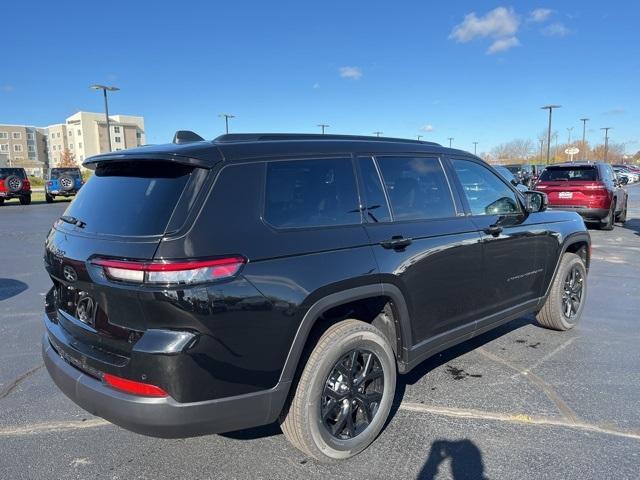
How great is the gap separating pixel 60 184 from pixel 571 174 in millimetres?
23266

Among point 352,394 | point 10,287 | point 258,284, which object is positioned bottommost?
point 10,287

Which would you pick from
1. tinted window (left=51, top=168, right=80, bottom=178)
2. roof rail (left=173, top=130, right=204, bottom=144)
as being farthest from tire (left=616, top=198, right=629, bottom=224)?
tinted window (left=51, top=168, right=80, bottom=178)

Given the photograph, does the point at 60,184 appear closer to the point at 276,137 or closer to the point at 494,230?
the point at 276,137

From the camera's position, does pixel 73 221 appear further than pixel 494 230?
No

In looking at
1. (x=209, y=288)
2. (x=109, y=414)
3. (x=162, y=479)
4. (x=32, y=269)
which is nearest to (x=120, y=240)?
(x=209, y=288)

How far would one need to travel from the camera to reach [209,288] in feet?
7.27

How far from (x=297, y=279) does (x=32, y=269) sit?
716cm

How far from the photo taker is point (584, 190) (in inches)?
489

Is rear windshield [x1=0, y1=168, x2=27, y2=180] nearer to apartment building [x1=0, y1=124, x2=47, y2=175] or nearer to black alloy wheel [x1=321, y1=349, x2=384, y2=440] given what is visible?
black alloy wheel [x1=321, y1=349, x2=384, y2=440]

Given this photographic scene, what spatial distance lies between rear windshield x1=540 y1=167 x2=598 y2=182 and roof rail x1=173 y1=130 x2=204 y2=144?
12.0m

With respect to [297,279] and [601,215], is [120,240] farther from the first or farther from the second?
[601,215]

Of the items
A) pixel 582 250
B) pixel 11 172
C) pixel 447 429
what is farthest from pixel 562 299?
pixel 11 172

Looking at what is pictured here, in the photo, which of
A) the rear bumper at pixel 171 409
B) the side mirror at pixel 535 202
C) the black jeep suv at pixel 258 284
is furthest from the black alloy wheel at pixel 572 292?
the rear bumper at pixel 171 409

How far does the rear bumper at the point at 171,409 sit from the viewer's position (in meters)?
2.24
